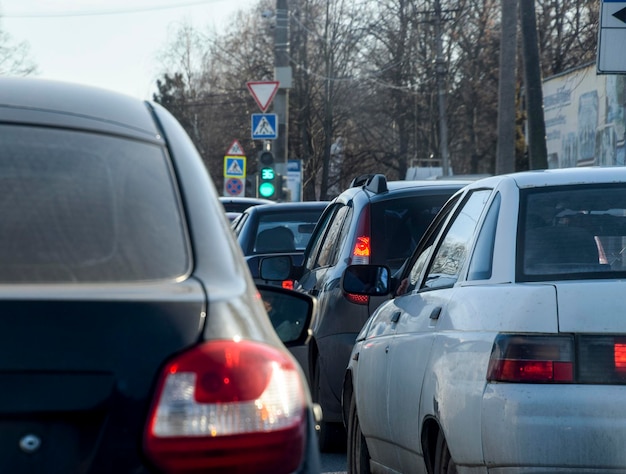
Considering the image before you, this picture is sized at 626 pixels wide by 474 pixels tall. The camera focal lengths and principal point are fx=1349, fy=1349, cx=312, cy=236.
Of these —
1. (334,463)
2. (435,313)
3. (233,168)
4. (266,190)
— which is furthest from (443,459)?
(233,168)

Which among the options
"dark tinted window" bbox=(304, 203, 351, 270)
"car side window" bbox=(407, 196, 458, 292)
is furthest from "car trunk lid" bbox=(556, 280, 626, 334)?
"dark tinted window" bbox=(304, 203, 351, 270)

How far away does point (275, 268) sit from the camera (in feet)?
31.5

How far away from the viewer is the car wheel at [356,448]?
Result: 6473 mm

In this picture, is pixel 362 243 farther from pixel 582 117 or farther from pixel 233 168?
pixel 233 168

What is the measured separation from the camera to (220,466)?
2.48m

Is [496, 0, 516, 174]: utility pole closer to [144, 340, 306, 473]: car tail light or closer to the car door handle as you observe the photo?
the car door handle

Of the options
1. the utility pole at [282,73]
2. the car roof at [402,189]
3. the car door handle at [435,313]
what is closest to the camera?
the car door handle at [435,313]

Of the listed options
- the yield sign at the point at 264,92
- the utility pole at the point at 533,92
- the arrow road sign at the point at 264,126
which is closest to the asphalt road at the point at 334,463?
the utility pole at the point at 533,92

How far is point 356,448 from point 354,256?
2.21 meters

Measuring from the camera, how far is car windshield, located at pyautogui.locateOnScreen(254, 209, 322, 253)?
12.7m

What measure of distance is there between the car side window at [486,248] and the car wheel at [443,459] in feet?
1.89

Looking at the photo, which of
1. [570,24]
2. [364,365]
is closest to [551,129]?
[570,24]

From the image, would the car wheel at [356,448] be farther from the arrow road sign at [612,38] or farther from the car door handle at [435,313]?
the arrow road sign at [612,38]

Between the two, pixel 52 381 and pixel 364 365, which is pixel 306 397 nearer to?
pixel 52 381
